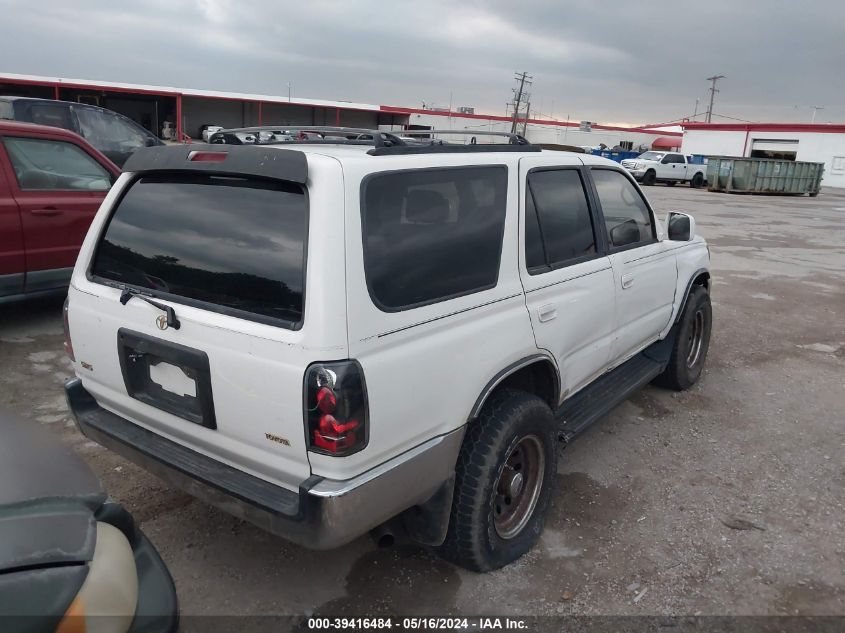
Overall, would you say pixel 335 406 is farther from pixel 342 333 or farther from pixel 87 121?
pixel 87 121

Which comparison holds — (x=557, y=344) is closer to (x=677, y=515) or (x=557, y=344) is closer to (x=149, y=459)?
(x=677, y=515)

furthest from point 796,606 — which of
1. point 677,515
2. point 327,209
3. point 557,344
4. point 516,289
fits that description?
point 327,209

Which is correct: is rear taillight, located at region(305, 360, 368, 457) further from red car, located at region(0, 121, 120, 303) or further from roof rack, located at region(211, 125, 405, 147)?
red car, located at region(0, 121, 120, 303)

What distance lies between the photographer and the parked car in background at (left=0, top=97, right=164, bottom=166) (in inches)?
380

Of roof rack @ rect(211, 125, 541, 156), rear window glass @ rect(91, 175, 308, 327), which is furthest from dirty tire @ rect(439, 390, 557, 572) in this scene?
roof rack @ rect(211, 125, 541, 156)

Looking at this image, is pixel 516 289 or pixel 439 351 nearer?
pixel 439 351

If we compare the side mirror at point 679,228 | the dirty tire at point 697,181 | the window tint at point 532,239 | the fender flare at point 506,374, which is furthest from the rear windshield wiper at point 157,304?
the dirty tire at point 697,181

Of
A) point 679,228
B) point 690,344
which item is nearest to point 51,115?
point 679,228

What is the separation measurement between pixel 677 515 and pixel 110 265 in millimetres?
3116

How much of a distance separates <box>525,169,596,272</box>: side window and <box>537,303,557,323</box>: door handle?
0.19 metres

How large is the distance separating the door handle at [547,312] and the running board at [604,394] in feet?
2.26

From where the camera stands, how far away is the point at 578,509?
358 centimetres

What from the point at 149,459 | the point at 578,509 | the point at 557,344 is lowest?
the point at 578,509

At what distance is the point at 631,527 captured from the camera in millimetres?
3434
